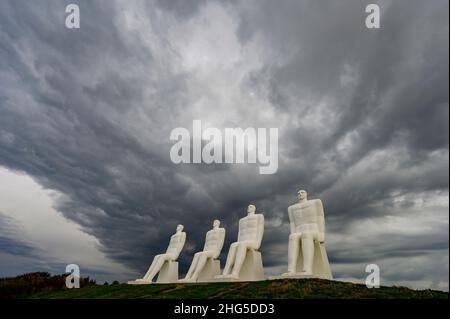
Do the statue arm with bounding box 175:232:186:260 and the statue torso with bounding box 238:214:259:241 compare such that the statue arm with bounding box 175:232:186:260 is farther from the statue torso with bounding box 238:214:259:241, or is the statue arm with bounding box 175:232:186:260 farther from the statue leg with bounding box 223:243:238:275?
the statue leg with bounding box 223:243:238:275

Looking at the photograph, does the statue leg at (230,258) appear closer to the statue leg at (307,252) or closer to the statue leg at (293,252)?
the statue leg at (293,252)

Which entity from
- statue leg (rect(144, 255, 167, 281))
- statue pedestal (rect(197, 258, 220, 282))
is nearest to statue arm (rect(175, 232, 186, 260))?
statue leg (rect(144, 255, 167, 281))

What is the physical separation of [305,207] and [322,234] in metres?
1.39

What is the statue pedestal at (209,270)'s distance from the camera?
72.8 feet

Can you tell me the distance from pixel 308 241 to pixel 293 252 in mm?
811

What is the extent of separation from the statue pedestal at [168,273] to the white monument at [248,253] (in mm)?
4601

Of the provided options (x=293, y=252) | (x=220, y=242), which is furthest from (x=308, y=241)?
(x=220, y=242)

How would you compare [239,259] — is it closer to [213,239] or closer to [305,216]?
[213,239]

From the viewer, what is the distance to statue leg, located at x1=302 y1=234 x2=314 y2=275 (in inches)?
666
